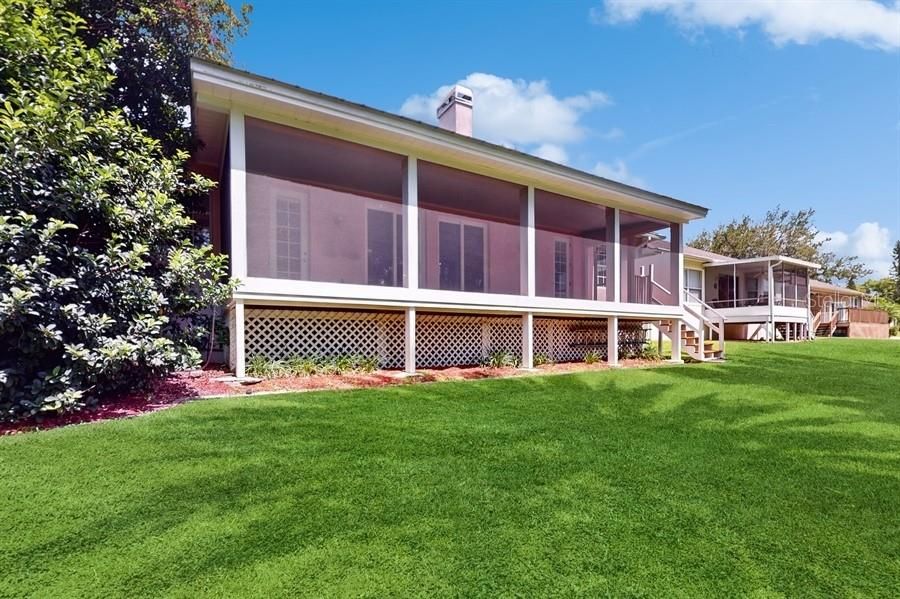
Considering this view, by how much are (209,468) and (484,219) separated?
33.0 feet

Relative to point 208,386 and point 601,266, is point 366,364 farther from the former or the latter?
point 601,266

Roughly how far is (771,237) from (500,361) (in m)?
36.6

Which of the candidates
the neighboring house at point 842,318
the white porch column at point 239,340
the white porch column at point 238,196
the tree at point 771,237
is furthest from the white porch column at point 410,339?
the tree at point 771,237

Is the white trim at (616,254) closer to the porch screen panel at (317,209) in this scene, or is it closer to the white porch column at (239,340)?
the porch screen panel at (317,209)

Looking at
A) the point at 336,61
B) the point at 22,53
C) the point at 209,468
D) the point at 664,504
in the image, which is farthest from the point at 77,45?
the point at 336,61

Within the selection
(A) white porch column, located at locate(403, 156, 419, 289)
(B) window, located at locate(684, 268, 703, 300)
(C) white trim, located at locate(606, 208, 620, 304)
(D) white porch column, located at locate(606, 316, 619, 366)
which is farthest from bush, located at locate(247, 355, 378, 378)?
(B) window, located at locate(684, 268, 703, 300)

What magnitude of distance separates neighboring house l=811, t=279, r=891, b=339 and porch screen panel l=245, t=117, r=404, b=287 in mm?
29458

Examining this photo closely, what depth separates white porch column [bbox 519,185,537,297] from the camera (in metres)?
9.68

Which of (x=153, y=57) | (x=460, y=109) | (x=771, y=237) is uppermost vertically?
(x=771, y=237)

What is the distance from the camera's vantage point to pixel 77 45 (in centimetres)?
569

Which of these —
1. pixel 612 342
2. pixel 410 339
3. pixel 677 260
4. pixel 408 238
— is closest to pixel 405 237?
pixel 408 238

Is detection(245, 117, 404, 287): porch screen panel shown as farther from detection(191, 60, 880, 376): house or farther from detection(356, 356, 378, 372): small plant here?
detection(356, 356, 378, 372): small plant

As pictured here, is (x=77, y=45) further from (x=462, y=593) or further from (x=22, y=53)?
(x=462, y=593)

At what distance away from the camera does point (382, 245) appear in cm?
1007
